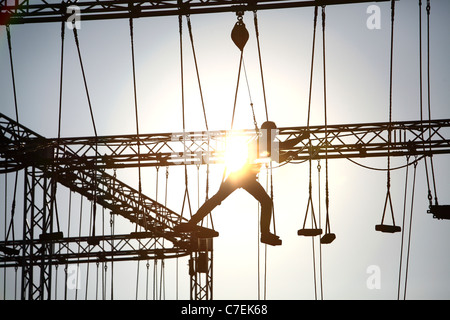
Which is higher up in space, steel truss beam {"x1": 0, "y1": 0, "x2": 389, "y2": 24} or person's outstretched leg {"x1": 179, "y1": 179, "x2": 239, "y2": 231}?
steel truss beam {"x1": 0, "y1": 0, "x2": 389, "y2": 24}

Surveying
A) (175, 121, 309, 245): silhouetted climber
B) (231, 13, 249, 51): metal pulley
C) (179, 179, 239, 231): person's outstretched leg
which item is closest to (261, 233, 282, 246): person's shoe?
(175, 121, 309, 245): silhouetted climber

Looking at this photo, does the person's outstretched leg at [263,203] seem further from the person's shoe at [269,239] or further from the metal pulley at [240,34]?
the metal pulley at [240,34]

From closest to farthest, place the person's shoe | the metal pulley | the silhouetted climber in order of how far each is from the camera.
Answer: the silhouetted climber
the person's shoe
the metal pulley

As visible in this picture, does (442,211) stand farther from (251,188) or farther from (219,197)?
(219,197)

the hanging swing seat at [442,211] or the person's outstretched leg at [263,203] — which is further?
the hanging swing seat at [442,211]

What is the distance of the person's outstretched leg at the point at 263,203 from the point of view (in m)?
10.2

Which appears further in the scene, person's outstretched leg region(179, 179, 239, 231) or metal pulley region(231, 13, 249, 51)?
metal pulley region(231, 13, 249, 51)

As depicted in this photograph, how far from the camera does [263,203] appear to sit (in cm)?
1034

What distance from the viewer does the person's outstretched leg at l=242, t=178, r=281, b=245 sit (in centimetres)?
1023

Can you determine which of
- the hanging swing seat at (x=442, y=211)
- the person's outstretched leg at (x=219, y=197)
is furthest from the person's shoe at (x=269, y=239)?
→ the hanging swing seat at (x=442, y=211)

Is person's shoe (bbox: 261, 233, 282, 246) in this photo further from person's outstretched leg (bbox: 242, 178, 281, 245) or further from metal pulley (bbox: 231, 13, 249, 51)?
metal pulley (bbox: 231, 13, 249, 51)

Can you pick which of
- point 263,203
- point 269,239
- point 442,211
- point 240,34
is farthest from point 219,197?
point 442,211
